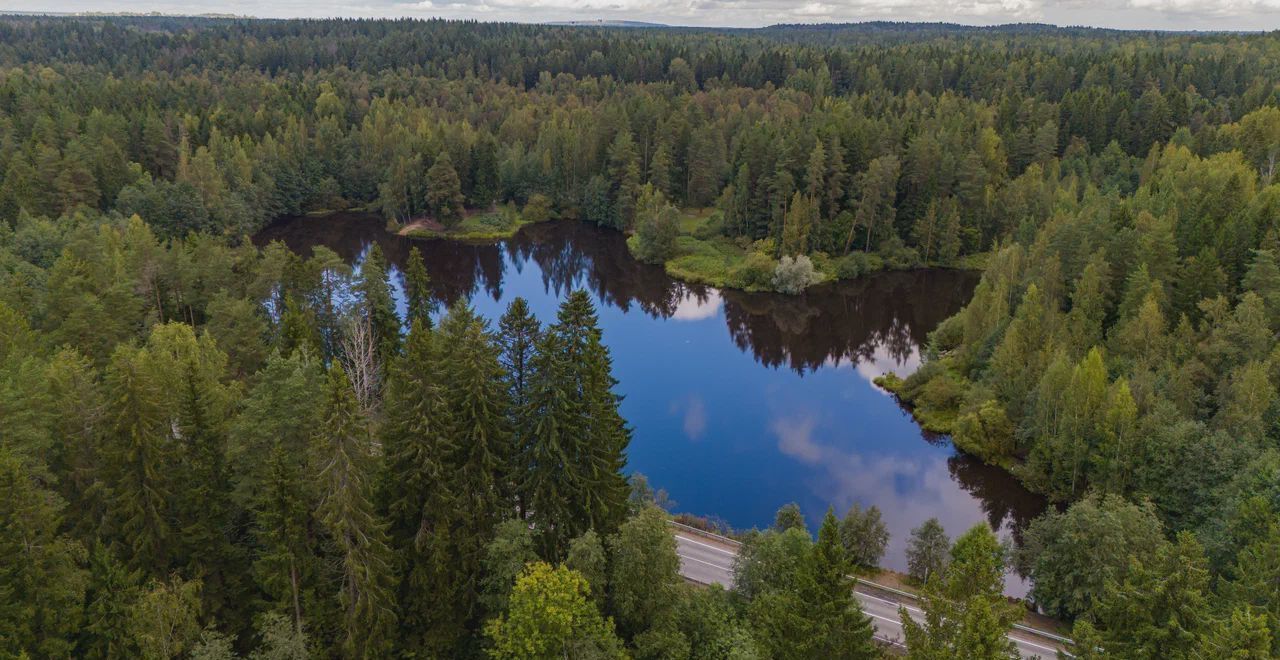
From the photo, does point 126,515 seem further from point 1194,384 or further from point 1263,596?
point 1194,384

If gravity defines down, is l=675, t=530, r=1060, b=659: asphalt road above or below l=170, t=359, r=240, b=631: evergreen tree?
below

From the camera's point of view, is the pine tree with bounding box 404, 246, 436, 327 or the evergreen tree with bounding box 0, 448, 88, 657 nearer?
the evergreen tree with bounding box 0, 448, 88, 657

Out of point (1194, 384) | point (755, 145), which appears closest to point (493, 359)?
point (1194, 384)

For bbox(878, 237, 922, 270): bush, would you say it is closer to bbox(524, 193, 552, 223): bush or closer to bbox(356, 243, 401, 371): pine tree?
bbox(524, 193, 552, 223): bush

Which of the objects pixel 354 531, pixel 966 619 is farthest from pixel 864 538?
pixel 354 531

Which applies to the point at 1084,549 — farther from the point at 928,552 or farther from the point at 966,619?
the point at 966,619

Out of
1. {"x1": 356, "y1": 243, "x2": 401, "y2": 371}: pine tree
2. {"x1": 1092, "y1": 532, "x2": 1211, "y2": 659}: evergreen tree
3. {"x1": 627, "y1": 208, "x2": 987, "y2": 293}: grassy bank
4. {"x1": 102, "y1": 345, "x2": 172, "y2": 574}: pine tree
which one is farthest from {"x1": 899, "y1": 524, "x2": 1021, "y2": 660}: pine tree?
{"x1": 627, "y1": 208, "x2": 987, "y2": 293}: grassy bank

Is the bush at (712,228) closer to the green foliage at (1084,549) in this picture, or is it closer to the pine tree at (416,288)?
the pine tree at (416,288)

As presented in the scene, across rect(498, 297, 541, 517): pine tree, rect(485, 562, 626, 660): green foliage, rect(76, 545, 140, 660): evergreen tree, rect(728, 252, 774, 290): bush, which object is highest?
rect(498, 297, 541, 517): pine tree
